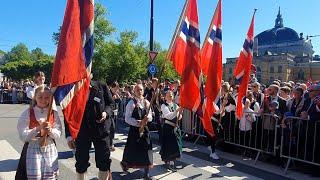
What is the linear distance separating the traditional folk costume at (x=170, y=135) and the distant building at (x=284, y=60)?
91.0 metres

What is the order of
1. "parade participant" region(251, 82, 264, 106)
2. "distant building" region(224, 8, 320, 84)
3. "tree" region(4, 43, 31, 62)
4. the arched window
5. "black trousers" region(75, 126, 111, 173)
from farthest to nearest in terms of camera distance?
1. "tree" region(4, 43, 31, 62)
2. the arched window
3. "distant building" region(224, 8, 320, 84)
4. "parade participant" region(251, 82, 264, 106)
5. "black trousers" region(75, 126, 111, 173)

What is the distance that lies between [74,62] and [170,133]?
11.7ft

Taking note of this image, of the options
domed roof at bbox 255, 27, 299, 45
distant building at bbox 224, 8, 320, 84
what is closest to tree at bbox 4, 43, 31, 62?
distant building at bbox 224, 8, 320, 84

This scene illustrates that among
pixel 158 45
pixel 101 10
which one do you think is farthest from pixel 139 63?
pixel 158 45

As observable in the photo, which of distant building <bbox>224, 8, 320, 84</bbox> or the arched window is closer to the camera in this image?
distant building <bbox>224, 8, 320, 84</bbox>

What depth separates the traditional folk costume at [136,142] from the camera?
282 inches

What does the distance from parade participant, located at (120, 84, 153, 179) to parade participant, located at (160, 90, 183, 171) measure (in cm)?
86

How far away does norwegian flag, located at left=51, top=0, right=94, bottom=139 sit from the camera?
503cm

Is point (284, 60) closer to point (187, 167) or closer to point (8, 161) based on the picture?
point (187, 167)

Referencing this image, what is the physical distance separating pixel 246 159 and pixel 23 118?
5.87 m

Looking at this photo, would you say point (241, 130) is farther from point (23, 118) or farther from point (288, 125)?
point (23, 118)

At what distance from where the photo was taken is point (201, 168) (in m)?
8.39

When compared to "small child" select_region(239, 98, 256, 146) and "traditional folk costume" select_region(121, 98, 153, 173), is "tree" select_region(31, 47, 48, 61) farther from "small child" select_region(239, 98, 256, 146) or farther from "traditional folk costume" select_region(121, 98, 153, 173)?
"traditional folk costume" select_region(121, 98, 153, 173)

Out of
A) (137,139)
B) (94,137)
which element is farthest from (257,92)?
(94,137)
